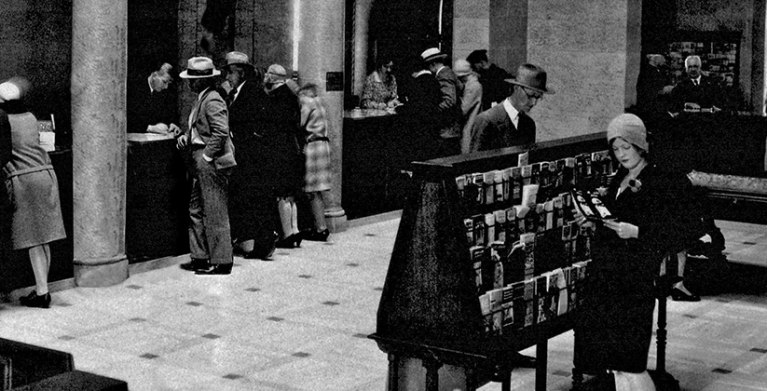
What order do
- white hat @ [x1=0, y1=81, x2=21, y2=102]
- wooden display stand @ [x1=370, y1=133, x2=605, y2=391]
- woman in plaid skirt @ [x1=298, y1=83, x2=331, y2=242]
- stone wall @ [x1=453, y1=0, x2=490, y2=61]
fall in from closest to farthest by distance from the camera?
wooden display stand @ [x1=370, y1=133, x2=605, y2=391]
white hat @ [x1=0, y1=81, x2=21, y2=102]
woman in plaid skirt @ [x1=298, y1=83, x2=331, y2=242]
stone wall @ [x1=453, y1=0, x2=490, y2=61]

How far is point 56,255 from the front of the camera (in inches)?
428

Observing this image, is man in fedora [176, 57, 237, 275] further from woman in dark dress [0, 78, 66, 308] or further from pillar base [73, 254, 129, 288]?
woman in dark dress [0, 78, 66, 308]

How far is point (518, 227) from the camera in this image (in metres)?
6.37

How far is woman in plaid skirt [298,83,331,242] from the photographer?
1231 cm

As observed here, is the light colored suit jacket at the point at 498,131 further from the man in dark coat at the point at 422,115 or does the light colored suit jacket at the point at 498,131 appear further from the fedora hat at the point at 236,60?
the man in dark coat at the point at 422,115

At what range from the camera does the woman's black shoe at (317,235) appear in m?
12.8

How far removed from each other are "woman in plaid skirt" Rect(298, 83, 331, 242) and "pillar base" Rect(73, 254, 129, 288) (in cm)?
250

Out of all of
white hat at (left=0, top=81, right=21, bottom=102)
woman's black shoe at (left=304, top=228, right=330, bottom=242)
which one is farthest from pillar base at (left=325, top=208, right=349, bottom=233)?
white hat at (left=0, top=81, right=21, bottom=102)

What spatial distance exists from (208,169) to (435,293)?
17.6ft

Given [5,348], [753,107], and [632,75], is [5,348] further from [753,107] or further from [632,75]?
[753,107]

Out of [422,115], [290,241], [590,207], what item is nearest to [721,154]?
[422,115]

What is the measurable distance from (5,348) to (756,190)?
8.81 metres

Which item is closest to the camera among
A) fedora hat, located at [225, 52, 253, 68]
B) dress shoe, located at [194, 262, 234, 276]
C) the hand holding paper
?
the hand holding paper

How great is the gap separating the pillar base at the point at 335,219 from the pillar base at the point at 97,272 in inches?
124
